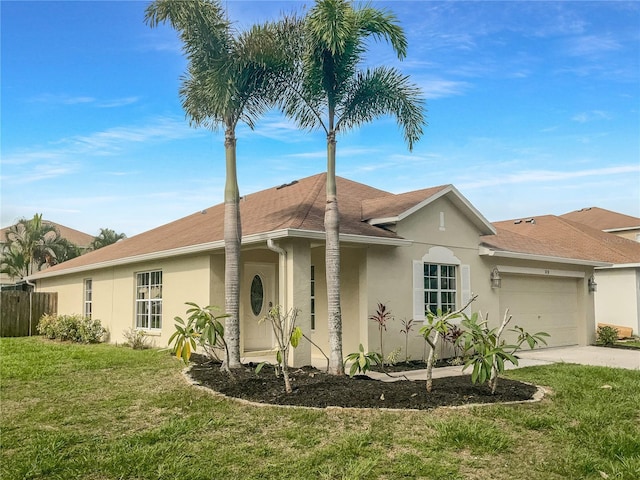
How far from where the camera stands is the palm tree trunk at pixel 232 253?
395 inches

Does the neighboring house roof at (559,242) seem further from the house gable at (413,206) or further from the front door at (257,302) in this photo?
the front door at (257,302)

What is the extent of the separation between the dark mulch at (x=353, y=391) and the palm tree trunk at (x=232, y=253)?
2.49 feet

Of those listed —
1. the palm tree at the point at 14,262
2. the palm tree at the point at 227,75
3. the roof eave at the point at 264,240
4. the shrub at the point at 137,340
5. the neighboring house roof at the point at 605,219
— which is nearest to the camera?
the palm tree at the point at 227,75

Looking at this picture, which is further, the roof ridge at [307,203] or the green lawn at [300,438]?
the roof ridge at [307,203]

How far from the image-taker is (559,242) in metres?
24.0

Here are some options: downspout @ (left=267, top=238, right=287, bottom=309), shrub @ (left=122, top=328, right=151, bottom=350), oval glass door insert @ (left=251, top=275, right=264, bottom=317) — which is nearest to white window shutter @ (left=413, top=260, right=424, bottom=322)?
downspout @ (left=267, top=238, right=287, bottom=309)

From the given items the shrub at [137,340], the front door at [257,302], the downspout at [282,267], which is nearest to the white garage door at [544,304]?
the front door at [257,302]

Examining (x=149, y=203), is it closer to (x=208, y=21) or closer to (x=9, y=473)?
(x=208, y=21)

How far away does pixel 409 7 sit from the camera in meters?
10.9

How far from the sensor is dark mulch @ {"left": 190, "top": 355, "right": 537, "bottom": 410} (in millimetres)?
7477

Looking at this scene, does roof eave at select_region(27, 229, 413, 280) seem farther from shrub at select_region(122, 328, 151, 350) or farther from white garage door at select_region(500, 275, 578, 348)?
white garage door at select_region(500, 275, 578, 348)

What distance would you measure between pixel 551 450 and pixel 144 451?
445 cm

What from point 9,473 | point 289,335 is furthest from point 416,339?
point 9,473

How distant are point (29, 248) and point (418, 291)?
27.9 metres
